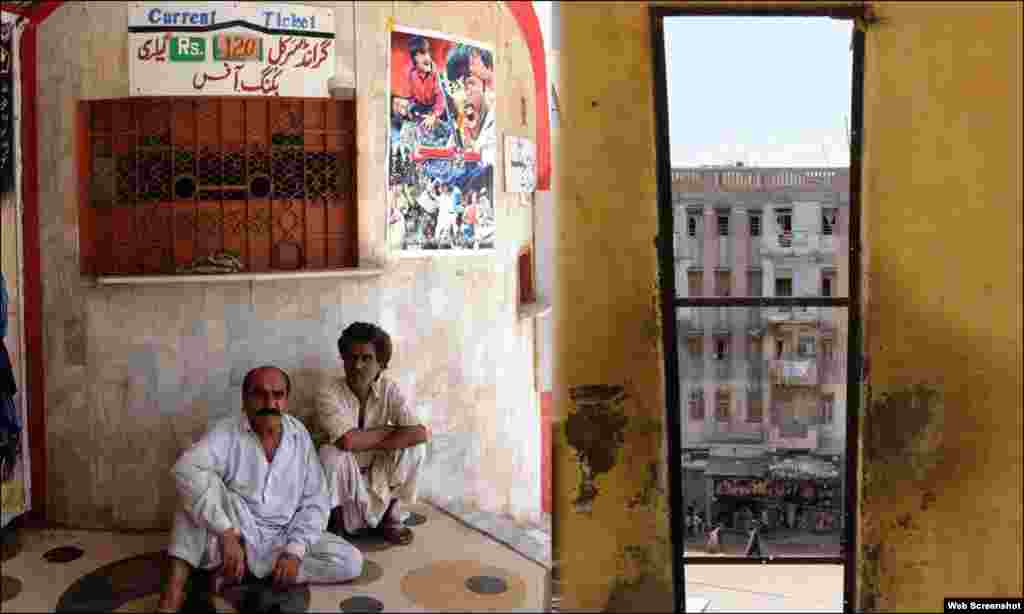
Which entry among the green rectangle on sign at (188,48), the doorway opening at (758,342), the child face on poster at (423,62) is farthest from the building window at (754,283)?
the green rectangle on sign at (188,48)

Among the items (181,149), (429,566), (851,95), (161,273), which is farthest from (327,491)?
(851,95)

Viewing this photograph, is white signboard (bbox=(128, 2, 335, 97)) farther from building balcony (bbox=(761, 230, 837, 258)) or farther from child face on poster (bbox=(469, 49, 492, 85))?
building balcony (bbox=(761, 230, 837, 258))

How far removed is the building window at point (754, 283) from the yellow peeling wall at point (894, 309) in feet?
1.23

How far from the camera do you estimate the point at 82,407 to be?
5.24 metres

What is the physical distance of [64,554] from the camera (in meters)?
4.85

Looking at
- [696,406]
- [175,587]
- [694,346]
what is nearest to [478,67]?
[694,346]

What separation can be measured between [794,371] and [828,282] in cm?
38

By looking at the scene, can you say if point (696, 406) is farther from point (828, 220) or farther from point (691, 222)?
point (828, 220)

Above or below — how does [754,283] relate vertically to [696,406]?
above

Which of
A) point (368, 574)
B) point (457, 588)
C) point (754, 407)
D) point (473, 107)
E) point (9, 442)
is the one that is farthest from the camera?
point (473, 107)

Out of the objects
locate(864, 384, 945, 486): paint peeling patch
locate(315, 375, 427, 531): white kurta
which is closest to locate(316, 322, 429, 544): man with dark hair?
locate(315, 375, 427, 531): white kurta

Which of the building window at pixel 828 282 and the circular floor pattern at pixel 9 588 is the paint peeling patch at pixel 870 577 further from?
the circular floor pattern at pixel 9 588

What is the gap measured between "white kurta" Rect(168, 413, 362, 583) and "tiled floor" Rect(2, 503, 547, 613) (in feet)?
0.58

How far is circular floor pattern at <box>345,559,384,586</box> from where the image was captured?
14.7ft
